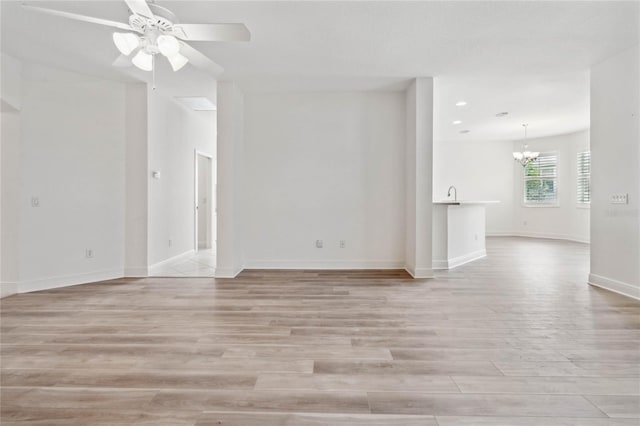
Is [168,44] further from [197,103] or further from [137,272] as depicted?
[197,103]

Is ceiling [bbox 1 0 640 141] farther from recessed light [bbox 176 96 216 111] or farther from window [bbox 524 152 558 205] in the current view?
window [bbox 524 152 558 205]

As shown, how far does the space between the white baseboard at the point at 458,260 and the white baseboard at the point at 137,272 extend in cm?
444

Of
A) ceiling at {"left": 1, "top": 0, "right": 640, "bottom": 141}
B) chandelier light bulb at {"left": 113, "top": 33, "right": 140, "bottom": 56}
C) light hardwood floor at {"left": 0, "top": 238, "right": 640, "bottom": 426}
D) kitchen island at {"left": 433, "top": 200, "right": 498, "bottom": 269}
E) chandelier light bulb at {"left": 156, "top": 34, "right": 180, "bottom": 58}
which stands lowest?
light hardwood floor at {"left": 0, "top": 238, "right": 640, "bottom": 426}

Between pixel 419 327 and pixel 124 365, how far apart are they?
2253 millimetres

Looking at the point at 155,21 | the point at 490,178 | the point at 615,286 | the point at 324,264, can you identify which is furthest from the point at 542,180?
the point at 155,21

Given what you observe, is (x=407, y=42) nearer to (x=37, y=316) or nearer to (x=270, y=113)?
(x=270, y=113)

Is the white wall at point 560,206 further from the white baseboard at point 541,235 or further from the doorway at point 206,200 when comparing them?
the doorway at point 206,200

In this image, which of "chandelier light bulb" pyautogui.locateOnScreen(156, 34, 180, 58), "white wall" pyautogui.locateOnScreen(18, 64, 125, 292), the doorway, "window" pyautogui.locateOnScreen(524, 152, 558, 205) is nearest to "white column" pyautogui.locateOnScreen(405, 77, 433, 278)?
"chandelier light bulb" pyautogui.locateOnScreen(156, 34, 180, 58)

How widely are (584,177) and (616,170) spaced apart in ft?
18.8

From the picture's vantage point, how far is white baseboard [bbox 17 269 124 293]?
416 centimetres

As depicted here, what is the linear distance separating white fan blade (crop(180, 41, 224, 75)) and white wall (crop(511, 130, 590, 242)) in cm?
949

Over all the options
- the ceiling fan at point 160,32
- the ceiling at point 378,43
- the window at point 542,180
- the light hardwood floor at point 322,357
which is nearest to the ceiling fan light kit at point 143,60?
the ceiling fan at point 160,32

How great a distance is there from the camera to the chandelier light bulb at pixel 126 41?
2548 mm

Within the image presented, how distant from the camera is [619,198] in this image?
4039mm
